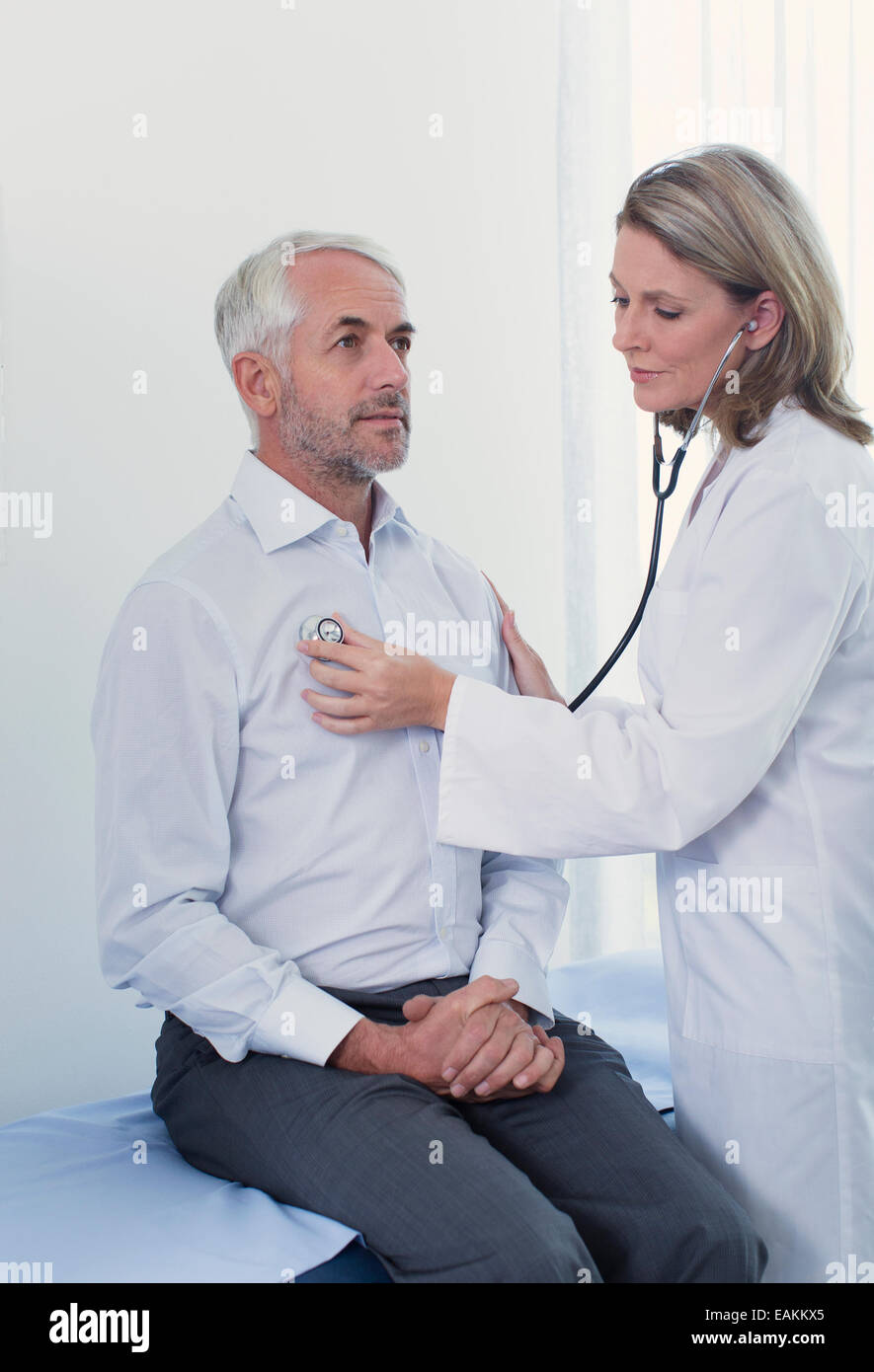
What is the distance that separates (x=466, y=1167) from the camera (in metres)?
1.26

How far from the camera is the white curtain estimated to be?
274cm

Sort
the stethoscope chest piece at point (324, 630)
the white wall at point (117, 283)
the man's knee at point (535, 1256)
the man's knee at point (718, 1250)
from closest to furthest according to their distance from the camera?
the man's knee at point (535, 1256) → the man's knee at point (718, 1250) → the stethoscope chest piece at point (324, 630) → the white wall at point (117, 283)

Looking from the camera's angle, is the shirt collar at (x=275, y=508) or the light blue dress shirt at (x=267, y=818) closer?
the light blue dress shirt at (x=267, y=818)

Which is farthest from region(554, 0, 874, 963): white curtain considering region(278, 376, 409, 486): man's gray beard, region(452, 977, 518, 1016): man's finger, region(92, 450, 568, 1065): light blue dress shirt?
region(452, 977, 518, 1016): man's finger

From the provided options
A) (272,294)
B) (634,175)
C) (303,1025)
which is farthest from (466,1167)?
(634,175)

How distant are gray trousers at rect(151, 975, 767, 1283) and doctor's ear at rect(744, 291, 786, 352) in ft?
3.01

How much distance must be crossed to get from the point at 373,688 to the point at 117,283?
1389mm

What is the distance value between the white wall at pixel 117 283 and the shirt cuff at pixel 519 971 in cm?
115

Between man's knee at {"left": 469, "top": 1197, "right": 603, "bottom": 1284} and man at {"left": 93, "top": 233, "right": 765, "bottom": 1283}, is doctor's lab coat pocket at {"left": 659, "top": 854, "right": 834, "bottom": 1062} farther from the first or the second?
man's knee at {"left": 469, "top": 1197, "right": 603, "bottom": 1284}

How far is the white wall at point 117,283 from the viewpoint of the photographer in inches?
92.4

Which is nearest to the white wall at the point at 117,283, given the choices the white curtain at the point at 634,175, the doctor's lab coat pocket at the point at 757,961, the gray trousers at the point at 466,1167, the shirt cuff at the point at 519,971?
the white curtain at the point at 634,175

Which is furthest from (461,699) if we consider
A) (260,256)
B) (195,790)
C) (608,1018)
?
(608,1018)

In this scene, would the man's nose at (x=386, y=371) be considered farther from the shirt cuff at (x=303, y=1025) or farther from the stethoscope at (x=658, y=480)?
the shirt cuff at (x=303, y=1025)
